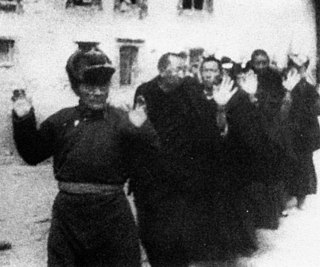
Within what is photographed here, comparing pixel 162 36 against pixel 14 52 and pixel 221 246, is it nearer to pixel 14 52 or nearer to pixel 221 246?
pixel 14 52

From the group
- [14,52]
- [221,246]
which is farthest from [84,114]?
[221,246]

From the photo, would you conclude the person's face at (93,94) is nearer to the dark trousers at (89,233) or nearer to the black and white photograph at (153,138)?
the black and white photograph at (153,138)

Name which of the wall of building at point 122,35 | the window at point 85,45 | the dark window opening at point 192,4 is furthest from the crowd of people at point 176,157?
the dark window opening at point 192,4

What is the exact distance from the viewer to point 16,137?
390 centimetres

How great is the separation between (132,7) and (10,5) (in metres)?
1.66

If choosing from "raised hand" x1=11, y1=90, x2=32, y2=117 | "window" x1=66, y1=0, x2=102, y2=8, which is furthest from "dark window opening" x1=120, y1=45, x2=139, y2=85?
"raised hand" x1=11, y1=90, x2=32, y2=117

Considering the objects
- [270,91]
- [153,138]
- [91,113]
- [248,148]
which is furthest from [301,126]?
[91,113]

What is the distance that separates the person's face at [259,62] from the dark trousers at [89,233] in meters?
4.34

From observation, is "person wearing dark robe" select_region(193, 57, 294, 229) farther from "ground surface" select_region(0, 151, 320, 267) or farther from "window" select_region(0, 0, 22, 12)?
"window" select_region(0, 0, 22, 12)

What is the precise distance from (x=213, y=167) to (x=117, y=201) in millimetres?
2339

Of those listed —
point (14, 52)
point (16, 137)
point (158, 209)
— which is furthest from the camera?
point (14, 52)

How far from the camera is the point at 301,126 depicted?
8.49 m

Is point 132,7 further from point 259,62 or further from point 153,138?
point 153,138

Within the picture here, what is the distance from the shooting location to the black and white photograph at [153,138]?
4020 mm
